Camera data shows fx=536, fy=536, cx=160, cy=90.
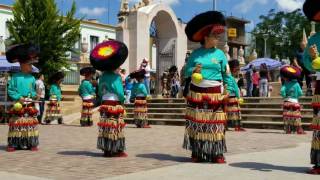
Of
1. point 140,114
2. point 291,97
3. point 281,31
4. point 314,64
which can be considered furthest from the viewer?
point 281,31

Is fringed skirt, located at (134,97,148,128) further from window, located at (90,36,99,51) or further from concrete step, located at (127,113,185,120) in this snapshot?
window, located at (90,36,99,51)

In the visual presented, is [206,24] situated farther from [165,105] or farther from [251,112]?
[165,105]

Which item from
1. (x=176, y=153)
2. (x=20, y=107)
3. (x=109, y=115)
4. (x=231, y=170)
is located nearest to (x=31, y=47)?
(x=20, y=107)

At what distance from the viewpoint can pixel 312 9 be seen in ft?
25.4

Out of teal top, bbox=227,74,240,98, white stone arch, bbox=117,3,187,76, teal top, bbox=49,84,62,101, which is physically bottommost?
teal top, bbox=227,74,240,98

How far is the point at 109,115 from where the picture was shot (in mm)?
9781

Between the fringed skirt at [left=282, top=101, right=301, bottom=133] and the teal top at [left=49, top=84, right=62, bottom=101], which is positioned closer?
the fringed skirt at [left=282, top=101, right=301, bottom=133]

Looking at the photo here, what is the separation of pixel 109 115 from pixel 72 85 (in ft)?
79.9

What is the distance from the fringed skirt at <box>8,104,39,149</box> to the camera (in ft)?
35.1

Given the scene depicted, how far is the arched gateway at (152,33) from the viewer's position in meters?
26.5

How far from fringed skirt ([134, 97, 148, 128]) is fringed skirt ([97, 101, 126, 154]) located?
8635mm

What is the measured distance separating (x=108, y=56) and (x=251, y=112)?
10873 mm

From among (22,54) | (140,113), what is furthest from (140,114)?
(22,54)

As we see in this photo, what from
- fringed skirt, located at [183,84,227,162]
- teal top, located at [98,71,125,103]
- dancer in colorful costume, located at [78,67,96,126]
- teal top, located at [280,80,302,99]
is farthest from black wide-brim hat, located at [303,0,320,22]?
dancer in colorful costume, located at [78,67,96,126]
